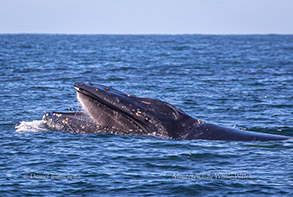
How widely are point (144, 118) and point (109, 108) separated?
1069mm

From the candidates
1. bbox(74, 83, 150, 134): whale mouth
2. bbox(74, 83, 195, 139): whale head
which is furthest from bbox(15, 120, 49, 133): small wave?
bbox(74, 83, 195, 139): whale head

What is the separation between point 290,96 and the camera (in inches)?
1102

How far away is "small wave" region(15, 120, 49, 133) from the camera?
17172 millimetres

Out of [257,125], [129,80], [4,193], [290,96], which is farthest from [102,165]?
[129,80]

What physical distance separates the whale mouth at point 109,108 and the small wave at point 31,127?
2903 mm

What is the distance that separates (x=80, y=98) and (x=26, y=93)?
47.3 ft

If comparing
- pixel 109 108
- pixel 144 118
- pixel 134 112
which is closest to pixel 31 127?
pixel 109 108

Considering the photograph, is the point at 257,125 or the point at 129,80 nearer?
the point at 257,125

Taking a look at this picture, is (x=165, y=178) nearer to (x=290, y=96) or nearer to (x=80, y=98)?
(x=80, y=98)

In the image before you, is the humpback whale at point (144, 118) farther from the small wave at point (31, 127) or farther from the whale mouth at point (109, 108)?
the small wave at point (31, 127)

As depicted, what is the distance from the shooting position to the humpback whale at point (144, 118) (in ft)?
47.1

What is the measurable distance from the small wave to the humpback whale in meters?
2.93

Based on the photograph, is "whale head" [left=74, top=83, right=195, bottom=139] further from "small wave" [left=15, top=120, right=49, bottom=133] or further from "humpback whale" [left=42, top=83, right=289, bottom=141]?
"small wave" [left=15, top=120, right=49, bottom=133]

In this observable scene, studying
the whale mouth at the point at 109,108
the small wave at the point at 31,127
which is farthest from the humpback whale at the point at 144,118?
the small wave at the point at 31,127
